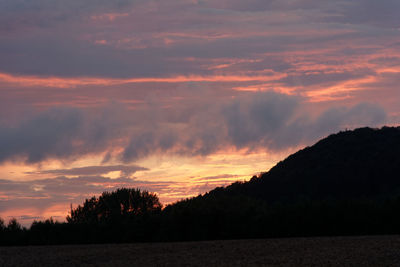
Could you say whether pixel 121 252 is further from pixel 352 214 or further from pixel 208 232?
pixel 352 214

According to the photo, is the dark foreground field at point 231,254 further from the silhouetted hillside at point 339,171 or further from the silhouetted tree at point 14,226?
the silhouetted hillside at point 339,171

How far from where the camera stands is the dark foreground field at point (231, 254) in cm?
3027

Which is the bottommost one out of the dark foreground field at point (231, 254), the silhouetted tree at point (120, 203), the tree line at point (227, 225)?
the dark foreground field at point (231, 254)

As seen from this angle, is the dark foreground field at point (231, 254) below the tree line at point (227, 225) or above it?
below

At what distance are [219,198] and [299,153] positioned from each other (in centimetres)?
6598

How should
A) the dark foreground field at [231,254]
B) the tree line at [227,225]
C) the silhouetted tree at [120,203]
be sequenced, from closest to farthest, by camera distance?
the dark foreground field at [231,254] → the tree line at [227,225] → the silhouetted tree at [120,203]

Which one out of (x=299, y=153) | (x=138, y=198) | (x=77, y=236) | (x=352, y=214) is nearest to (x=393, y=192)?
(x=299, y=153)

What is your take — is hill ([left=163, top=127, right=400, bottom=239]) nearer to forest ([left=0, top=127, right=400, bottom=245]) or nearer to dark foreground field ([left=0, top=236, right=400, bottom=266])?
forest ([left=0, top=127, right=400, bottom=245])

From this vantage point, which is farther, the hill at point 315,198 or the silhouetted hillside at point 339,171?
the silhouetted hillside at point 339,171

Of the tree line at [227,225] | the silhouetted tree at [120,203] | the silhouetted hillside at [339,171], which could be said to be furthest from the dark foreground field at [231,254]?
the silhouetted hillside at [339,171]

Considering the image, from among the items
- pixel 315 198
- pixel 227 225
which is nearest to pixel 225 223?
pixel 227 225

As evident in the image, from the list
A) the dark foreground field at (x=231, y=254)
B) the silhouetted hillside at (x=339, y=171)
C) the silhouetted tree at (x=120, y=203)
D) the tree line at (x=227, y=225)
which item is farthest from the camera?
the silhouetted hillside at (x=339, y=171)

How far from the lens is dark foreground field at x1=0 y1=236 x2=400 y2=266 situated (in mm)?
30266

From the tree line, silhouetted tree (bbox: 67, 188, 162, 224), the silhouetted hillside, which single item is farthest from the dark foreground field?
the silhouetted hillside
